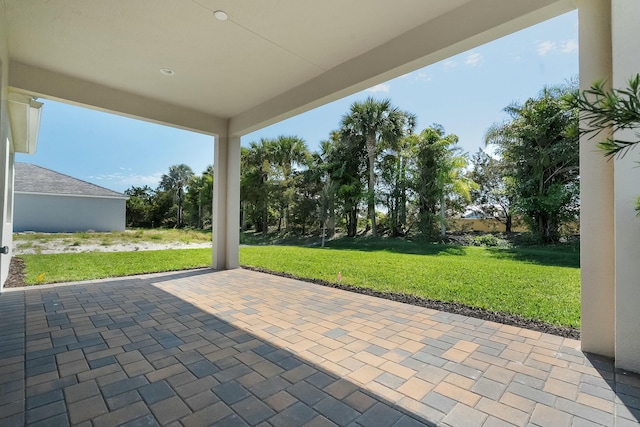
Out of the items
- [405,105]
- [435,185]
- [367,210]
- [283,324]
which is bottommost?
[283,324]

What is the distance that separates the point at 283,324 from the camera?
3.25m

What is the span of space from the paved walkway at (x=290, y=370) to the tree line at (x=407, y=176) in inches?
441

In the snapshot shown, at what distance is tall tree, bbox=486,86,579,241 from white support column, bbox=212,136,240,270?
37.7 ft

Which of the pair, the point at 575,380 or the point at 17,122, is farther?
the point at 17,122

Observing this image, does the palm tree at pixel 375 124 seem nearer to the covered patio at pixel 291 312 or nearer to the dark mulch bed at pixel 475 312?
the covered patio at pixel 291 312

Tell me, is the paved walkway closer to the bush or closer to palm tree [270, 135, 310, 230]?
the bush

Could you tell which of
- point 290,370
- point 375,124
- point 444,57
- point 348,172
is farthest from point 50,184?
point 444,57

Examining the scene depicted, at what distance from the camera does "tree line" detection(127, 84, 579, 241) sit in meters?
11.7

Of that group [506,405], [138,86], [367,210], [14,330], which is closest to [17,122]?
[138,86]

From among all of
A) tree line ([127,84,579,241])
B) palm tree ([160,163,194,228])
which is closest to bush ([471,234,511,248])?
tree line ([127,84,579,241])

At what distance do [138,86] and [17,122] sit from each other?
241 centimetres

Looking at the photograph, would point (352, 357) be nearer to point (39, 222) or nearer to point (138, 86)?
point (138, 86)

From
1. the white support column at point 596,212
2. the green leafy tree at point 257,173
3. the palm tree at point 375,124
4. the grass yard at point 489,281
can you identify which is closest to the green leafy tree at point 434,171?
the palm tree at point 375,124

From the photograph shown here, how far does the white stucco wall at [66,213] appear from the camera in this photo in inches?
669
